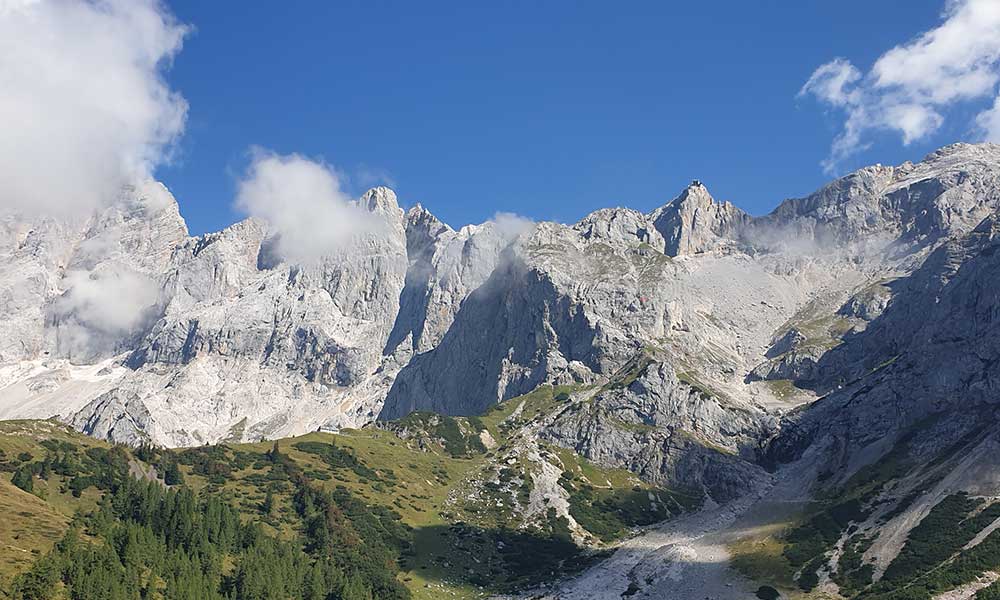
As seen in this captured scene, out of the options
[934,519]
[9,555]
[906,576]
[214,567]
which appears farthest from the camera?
[934,519]

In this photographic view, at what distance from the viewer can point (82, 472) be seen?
622ft

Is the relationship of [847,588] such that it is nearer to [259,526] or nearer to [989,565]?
[989,565]

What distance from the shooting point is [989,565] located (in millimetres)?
155625

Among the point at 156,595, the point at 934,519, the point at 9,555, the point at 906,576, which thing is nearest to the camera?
the point at 9,555

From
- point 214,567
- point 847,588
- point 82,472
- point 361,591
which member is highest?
point 82,472

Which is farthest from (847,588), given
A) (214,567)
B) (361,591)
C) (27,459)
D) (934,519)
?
(27,459)

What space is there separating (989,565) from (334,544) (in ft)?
465

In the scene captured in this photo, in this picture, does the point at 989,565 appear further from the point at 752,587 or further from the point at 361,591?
the point at 361,591

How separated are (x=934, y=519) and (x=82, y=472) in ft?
651

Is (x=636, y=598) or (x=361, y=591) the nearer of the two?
(x=361, y=591)

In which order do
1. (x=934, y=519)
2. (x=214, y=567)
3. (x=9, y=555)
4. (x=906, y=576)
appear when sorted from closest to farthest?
1. (x=9, y=555)
2. (x=214, y=567)
3. (x=906, y=576)
4. (x=934, y=519)

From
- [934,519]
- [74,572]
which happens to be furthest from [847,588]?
[74,572]

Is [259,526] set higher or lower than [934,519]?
higher

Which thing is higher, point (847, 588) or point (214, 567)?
point (214, 567)
